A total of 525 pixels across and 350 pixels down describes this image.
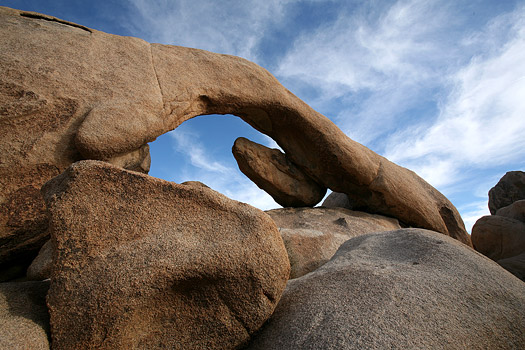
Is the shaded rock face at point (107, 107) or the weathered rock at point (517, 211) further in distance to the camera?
the weathered rock at point (517, 211)

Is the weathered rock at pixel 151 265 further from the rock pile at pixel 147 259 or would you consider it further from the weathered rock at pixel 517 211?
the weathered rock at pixel 517 211

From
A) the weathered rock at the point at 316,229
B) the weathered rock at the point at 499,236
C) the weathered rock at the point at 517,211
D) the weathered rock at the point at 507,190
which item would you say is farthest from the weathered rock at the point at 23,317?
the weathered rock at the point at 507,190

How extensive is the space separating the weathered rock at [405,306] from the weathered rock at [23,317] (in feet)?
3.22

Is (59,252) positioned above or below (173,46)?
below

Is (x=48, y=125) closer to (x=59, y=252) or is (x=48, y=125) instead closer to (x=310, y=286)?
(x=59, y=252)

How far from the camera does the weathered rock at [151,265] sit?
4.71 ft

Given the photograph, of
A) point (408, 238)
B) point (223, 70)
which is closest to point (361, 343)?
point (408, 238)

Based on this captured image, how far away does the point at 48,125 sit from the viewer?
2621 millimetres

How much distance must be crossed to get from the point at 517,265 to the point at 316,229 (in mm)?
3824

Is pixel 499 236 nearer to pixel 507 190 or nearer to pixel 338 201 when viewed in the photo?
pixel 507 190

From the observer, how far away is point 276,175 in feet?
16.5

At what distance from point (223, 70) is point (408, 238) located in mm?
2895

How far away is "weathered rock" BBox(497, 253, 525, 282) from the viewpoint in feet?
17.7

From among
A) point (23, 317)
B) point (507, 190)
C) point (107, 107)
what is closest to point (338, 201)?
point (107, 107)
